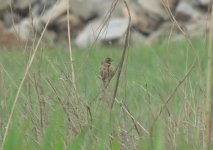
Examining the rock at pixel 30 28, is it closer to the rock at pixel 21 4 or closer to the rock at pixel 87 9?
the rock at pixel 87 9

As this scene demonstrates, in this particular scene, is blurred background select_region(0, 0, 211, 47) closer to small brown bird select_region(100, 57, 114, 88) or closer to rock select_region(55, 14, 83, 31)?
rock select_region(55, 14, 83, 31)

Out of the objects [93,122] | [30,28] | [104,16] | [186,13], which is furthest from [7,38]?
[93,122]

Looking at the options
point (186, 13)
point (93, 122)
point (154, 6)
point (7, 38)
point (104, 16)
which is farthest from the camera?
point (154, 6)

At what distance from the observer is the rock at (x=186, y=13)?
11961 millimetres

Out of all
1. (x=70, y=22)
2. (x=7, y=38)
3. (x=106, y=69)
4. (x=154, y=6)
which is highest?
(x=106, y=69)

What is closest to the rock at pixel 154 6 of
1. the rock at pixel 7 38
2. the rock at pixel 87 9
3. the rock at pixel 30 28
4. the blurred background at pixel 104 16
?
the blurred background at pixel 104 16

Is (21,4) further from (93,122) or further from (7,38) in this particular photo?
(93,122)

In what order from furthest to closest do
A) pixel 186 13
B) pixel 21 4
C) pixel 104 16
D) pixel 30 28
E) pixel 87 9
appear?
pixel 21 4, pixel 87 9, pixel 186 13, pixel 104 16, pixel 30 28

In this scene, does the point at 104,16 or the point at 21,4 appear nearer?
the point at 104,16

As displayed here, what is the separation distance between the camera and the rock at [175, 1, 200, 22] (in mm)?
11961

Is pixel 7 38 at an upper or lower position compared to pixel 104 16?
lower

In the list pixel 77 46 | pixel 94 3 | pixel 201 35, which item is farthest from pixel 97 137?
pixel 94 3

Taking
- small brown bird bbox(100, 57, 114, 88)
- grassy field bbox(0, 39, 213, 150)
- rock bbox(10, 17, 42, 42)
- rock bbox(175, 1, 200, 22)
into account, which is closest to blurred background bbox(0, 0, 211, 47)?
rock bbox(175, 1, 200, 22)

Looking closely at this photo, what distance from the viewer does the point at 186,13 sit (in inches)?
477
